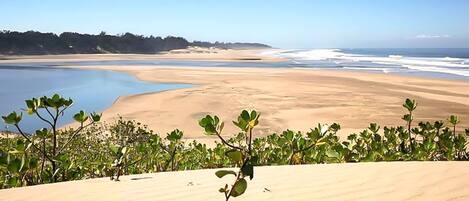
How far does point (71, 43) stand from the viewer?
86.4 metres

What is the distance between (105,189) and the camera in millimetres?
3611

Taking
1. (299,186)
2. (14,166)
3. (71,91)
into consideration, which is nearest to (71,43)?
(71,91)

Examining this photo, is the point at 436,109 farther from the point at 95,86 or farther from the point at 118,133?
the point at 95,86

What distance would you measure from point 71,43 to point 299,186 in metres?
90.2

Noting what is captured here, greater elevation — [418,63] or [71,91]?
[418,63]

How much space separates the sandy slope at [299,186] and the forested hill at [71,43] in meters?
75.9

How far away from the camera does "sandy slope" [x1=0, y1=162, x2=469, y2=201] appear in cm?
326

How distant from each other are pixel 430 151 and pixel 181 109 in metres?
12.1

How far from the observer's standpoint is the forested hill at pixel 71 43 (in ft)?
245

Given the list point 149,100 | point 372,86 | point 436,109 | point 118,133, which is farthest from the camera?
point 372,86

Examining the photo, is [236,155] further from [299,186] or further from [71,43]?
[71,43]

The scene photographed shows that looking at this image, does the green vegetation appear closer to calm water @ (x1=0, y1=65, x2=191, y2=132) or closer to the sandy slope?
the sandy slope

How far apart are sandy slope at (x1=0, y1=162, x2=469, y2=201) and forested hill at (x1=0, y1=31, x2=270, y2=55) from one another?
249 ft

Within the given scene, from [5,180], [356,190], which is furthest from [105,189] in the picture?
[356,190]
